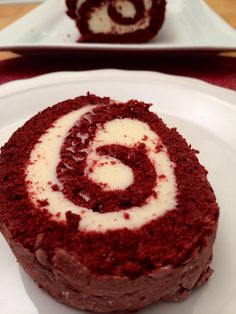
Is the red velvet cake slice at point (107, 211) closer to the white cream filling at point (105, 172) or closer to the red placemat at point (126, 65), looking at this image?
the white cream filling at point (105, 172)

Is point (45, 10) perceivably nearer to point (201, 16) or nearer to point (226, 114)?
point (201, 16)

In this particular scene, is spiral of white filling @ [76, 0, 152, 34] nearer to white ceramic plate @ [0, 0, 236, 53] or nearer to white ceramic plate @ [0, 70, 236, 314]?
white ceramic plate @ [0, 0, 236, 53]

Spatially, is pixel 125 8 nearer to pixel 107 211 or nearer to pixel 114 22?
pixel 114 22

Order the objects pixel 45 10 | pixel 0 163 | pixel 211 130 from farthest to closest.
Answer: pixel 45 10 < pixel 211 130 < pixel 0 163

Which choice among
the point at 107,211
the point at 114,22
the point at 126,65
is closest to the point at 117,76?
the point at 126,65

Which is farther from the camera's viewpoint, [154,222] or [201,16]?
[201,16]

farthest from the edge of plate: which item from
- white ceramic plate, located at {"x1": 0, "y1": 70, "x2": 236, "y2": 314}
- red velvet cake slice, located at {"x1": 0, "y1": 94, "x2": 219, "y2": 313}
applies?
red velvet cake slice, located at {"x1": 0, "y1": 94, "x2": 219, "y2": 313}

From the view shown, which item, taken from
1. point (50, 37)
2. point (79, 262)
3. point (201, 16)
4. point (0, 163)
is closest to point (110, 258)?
point (79, 262)
